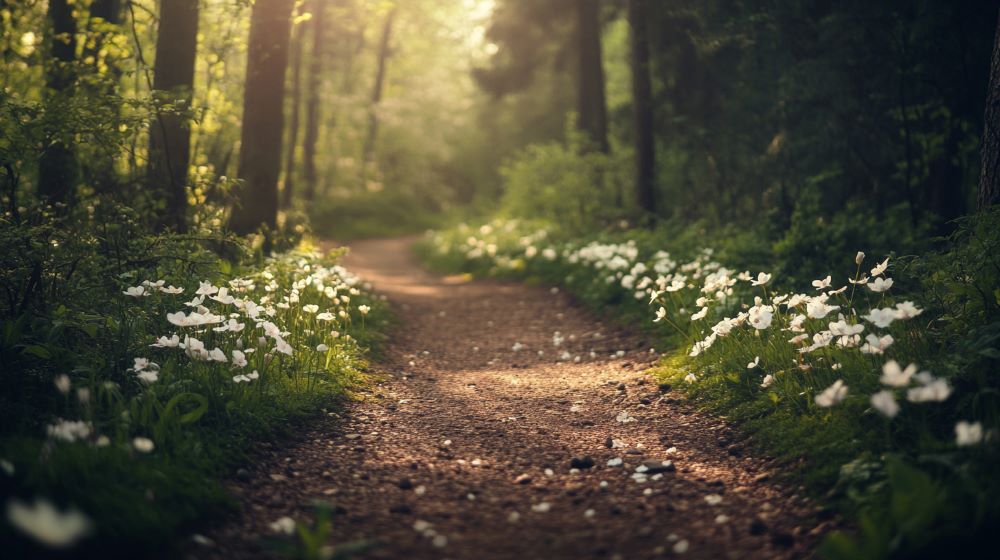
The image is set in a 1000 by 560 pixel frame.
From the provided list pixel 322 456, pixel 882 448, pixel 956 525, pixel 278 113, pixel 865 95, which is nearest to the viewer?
pixel 956 525

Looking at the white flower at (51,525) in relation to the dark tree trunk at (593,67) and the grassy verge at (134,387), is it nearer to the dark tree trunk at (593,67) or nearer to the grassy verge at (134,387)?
the grassy verge at (134,387)

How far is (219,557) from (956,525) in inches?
108

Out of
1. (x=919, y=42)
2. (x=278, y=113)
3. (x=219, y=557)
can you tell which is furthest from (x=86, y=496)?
(x=919, y=42)

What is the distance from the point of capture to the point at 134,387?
13.3ft

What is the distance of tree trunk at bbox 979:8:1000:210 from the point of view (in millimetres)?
4891

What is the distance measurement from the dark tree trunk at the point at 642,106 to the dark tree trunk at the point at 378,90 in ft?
54.9

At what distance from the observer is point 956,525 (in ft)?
8.13

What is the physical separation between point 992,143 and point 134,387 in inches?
232

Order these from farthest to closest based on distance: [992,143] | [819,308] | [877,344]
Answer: [992,143] < [819,308] < [877,344]

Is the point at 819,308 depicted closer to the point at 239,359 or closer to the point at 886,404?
the point at 886,404

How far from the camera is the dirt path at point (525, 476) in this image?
2.96 m

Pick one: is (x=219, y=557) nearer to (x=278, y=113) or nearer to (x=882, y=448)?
(x=882, y=448)

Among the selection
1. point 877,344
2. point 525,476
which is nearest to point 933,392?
point 877,344

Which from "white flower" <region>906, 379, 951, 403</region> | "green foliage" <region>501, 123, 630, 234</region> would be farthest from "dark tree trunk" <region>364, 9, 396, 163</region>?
"white flower" <region>906, 379, 951, 403</region>
